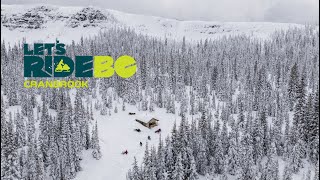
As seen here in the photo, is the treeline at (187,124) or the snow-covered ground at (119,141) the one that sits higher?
the treeline at (187,124)

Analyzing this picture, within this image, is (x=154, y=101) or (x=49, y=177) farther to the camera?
(x=154, y=101)

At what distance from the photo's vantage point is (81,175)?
9306 centimetres

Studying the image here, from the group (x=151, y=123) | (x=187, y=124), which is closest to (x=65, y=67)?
(x=151, y=123)

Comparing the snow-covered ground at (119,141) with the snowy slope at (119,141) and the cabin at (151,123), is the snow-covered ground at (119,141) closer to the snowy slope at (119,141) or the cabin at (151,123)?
the snowy slope at (119,141)

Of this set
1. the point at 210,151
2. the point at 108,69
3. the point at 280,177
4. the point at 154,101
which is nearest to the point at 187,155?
the point at 210,151

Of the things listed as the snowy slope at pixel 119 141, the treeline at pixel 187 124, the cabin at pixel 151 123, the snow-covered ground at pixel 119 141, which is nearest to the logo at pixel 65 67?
the treeline at pixel 187 124

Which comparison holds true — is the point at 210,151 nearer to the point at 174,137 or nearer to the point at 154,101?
the point at 174,137

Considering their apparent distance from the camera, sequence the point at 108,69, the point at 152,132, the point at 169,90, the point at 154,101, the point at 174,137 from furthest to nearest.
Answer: the point at 108,69, the point at 169,90, the point at 154,101, the point at 152,132, the point at 174,137

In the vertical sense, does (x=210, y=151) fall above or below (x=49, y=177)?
above

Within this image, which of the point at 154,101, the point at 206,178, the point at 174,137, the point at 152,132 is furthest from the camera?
the point at 154,101

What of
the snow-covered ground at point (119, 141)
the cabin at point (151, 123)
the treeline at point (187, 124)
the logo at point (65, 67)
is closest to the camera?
the treeline at point (187, 124)

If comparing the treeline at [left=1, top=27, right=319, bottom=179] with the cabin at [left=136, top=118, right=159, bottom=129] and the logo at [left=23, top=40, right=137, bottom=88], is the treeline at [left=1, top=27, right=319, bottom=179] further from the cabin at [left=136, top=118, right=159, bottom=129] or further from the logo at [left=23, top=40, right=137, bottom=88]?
the cabin at [left=136, top=118, right=159, bottom=129]

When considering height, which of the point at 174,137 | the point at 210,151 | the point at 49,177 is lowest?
the point at 49,177

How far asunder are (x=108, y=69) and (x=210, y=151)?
10174cm
